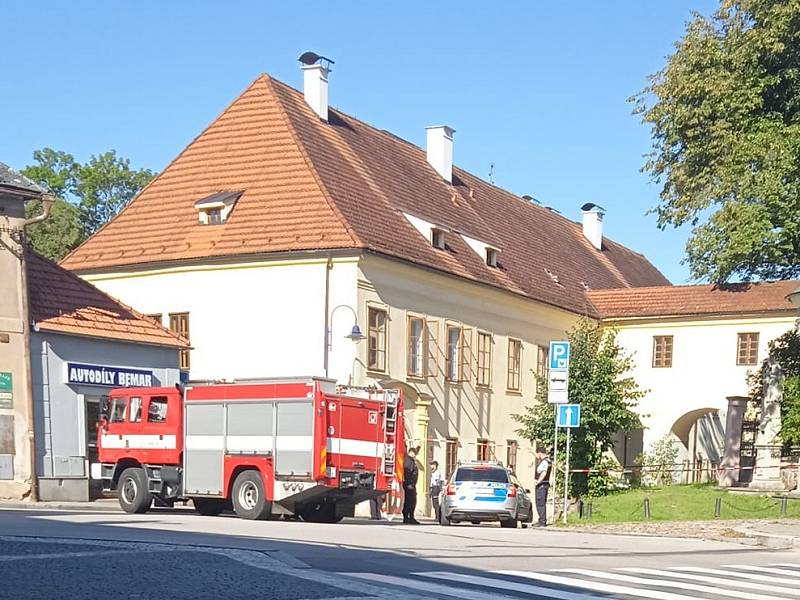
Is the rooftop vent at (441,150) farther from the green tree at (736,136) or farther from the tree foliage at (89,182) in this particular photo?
the tree foliage at (89,182)

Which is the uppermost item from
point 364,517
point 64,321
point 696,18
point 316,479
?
point 696,18

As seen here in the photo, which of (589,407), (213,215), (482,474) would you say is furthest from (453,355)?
(482,474)

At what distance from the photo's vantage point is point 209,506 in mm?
27219

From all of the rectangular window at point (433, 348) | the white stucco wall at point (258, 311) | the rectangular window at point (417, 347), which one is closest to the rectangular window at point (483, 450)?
the rectangular window at point (433, 348)

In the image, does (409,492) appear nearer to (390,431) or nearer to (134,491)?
(390,431)

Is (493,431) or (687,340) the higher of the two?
(687,340)

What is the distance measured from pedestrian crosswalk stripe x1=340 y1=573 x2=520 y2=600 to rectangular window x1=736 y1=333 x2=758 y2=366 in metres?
38.9

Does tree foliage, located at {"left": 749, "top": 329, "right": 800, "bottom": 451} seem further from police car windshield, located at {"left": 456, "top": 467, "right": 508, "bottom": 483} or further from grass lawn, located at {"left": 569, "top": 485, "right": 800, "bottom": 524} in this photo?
police car windshield, located at {"left": 456, "top": 467, "right": 508, "bottom": 483}

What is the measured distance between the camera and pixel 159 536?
1672 cm

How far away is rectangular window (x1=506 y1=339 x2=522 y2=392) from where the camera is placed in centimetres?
4666

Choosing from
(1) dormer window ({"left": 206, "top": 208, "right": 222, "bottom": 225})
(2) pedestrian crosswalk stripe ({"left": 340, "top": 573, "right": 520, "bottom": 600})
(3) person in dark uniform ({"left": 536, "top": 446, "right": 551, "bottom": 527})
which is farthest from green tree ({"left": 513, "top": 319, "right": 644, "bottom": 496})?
(2) pedestrian crosswalk stripe ({"left": 340, "top": 573, "right": 520, "bottom": 600})

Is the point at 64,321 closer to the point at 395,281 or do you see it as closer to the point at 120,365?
the point at 120,365

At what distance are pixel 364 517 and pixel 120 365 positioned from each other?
781 cm

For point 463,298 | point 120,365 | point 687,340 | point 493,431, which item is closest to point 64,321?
point 120,365
